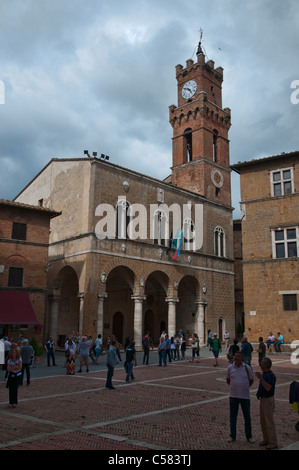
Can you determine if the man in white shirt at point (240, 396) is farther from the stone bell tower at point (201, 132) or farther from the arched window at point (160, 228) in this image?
the stone bell tower at point (201, 132)

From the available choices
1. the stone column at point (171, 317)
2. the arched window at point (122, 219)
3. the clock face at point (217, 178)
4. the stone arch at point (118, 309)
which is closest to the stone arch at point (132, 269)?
the arched window at point (122, 219)

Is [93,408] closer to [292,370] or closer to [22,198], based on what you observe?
[292,370]

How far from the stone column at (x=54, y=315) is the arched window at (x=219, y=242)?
1519cm

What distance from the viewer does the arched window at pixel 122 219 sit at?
28.7 meters

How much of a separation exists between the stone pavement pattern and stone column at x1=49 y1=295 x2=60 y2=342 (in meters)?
13.5

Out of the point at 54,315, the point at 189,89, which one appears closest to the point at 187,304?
the point at 54,315

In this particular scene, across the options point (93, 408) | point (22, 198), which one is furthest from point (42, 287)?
point (93, 408)

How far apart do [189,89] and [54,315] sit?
2714 centimetres

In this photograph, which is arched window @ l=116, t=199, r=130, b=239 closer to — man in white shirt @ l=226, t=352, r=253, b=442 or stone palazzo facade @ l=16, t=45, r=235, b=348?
stone palazzo facade @ l=16, t=45, r=235, b=348

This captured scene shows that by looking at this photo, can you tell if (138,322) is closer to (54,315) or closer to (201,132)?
(54,315)

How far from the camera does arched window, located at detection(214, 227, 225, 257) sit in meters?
37.6

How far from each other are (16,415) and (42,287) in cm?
1664

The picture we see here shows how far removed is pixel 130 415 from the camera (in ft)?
31.3

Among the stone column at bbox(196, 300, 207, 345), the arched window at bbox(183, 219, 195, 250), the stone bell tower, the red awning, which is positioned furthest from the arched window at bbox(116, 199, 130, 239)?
the stone bell tower
